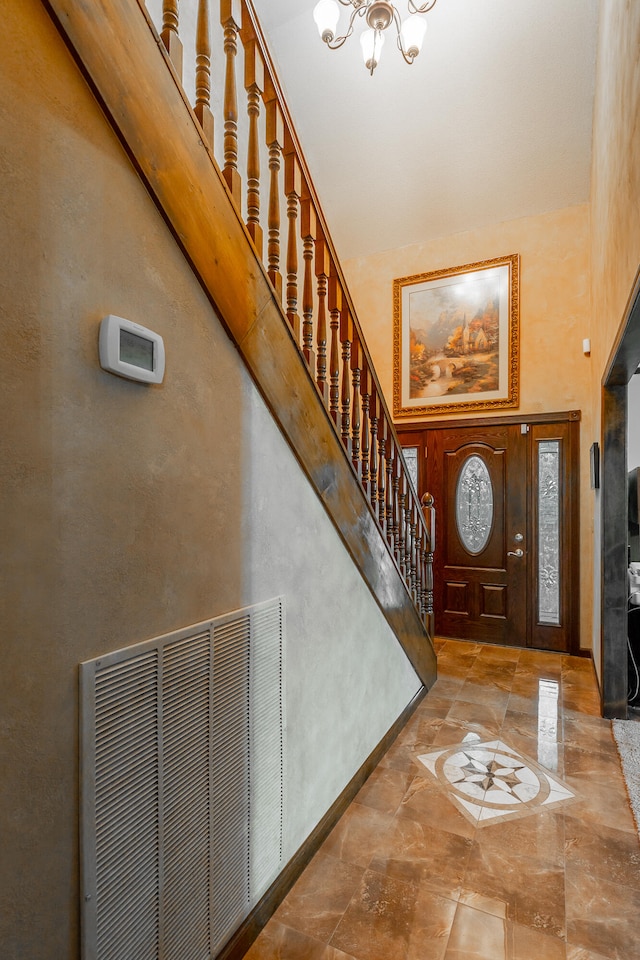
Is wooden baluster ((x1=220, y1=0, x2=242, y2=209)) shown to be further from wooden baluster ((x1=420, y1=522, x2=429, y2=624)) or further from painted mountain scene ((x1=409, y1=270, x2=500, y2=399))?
painted mountain scene ((x1=409, y1=270, x2=500, y2=399))

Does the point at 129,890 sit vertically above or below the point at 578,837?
above

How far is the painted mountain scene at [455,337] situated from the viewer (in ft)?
16.0

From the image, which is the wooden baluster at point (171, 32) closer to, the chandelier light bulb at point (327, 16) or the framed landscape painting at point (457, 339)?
the chandelier light bulb at point (327, 16)

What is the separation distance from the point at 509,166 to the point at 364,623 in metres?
4.21

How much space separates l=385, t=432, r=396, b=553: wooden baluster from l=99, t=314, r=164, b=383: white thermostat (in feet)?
5.99

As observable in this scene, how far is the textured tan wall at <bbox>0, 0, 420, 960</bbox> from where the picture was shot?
850 millimetres

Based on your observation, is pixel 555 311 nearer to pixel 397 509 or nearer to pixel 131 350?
pixel 397 509

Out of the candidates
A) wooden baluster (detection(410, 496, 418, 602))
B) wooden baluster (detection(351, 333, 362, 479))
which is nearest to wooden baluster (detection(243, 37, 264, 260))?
wooden baluster (detection(351, 333, 362, 479))

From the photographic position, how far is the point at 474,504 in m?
4.93

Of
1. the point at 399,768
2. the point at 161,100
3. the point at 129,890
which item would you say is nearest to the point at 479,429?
the point at 399,768

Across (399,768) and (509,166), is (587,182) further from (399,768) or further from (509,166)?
(399,768)

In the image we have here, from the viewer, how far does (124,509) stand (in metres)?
1.07

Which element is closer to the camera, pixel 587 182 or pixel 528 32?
pixel 528 32

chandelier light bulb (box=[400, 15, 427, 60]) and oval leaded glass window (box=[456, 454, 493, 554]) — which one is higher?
chandelier light bulb (box=[400, 15, 427, 60])
